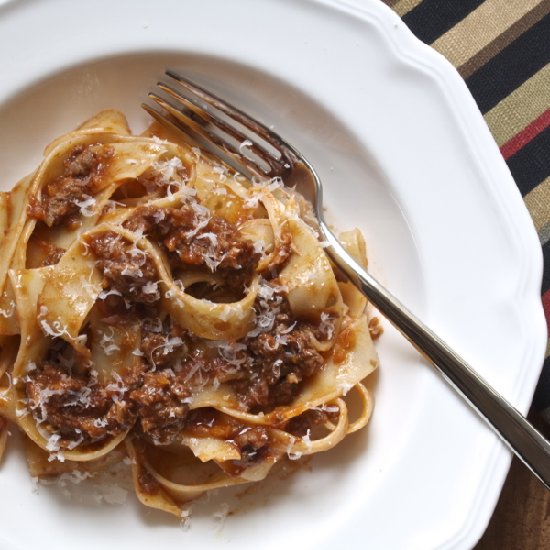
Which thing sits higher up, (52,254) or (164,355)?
(52,254)

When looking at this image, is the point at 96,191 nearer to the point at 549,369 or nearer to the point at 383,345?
the point at 383,345

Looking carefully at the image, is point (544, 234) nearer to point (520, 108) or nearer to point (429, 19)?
point (520, 108)

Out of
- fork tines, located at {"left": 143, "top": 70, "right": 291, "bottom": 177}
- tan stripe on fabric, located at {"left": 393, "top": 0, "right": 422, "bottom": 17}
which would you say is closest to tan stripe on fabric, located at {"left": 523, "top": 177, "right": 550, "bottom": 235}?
tan stripe on fabric, located at {"left": 393, "top": 0, "right": 422, "bottom": 17}

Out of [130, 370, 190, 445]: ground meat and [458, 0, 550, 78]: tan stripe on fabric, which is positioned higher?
[458, 0, 550, 78]: tan stripe on fabric

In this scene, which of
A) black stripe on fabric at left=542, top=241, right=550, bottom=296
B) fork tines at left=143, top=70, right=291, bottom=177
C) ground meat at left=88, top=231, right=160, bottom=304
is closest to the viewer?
ground meat at left=88, top=231, right=160, bottom=304

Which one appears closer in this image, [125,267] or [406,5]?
[125,267]

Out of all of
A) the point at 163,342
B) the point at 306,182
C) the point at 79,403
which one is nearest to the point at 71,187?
the point at 163,342

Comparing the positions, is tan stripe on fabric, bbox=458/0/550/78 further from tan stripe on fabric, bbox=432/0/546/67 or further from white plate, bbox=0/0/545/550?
white plate, bbox=0/0/545/550
